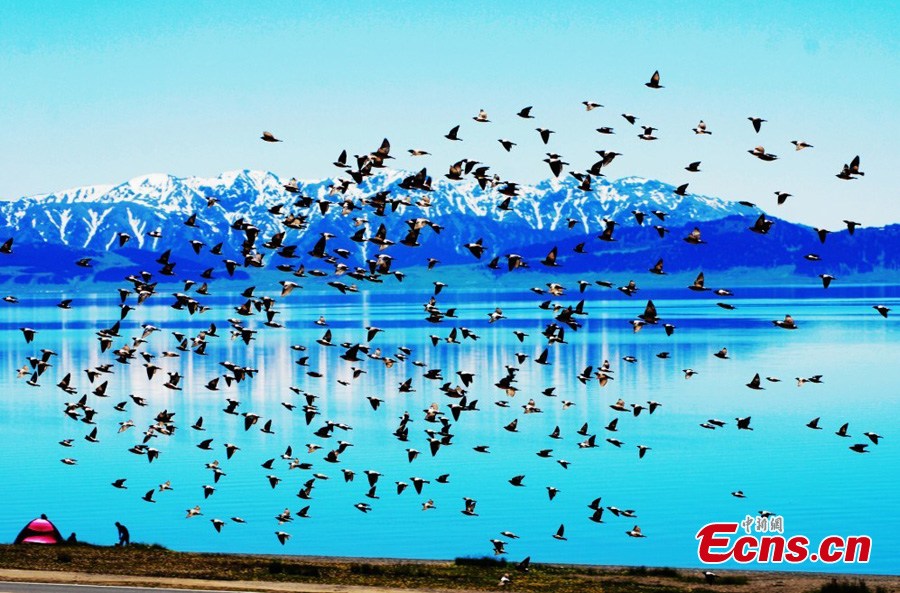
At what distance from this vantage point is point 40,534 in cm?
5328

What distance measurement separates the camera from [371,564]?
2029 inches

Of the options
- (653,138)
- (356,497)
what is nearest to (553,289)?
(653,138)

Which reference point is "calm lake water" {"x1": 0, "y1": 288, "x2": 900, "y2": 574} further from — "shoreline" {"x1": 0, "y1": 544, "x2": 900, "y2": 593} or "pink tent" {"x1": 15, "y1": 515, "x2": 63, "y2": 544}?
"pink tent" {"x1": 15, "y1": 515, "x2": 63, "y2": 544}

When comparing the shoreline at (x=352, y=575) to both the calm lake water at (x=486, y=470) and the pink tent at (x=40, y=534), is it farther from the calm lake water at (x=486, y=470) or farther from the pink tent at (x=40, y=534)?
the calm lake water at (x=486, y=470)

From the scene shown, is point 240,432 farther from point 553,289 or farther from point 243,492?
point 553,289

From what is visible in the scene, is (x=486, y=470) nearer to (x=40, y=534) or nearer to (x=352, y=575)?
(x=40, y=534)

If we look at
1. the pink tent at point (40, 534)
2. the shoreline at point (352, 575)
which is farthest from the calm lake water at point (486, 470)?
the pink tent at point (40, 534)

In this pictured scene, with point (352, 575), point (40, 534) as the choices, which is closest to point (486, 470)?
point (40, 534)

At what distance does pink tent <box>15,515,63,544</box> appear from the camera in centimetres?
5272

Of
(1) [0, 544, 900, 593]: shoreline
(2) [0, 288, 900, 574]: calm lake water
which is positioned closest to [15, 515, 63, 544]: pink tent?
(1) [0, 544, 900, 593]: shoreline

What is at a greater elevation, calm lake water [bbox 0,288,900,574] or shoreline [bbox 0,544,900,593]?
shoreline [bbox 0,544,900,593]

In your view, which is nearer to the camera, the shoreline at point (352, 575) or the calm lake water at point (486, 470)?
the shoreline at point (352, 575)

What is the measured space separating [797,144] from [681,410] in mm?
79414

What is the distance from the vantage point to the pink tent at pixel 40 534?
173ft
